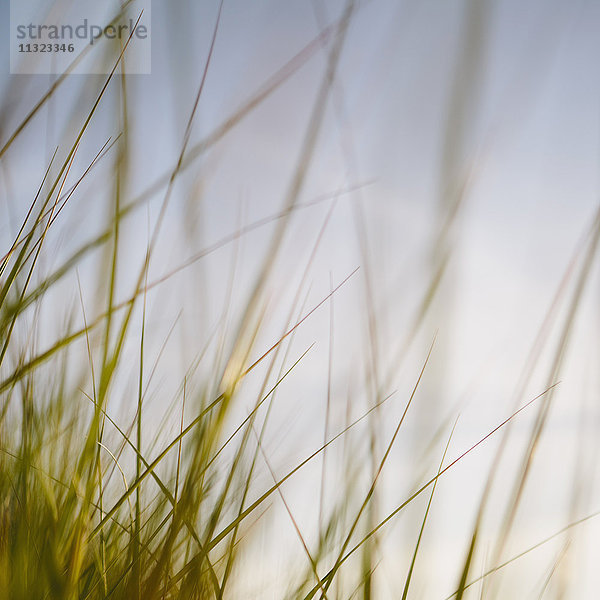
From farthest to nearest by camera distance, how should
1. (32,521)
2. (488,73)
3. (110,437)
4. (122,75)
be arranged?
1. (110,437)
2. (32,521)
3. (122,75)
4. (488,73)

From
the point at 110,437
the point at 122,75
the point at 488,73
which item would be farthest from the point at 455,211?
the point at 110,437

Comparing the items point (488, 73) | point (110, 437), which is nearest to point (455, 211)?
point (488, 73)

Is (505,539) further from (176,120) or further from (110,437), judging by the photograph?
(110,437)

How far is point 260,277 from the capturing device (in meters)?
0.43

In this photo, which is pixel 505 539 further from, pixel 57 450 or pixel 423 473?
pixel 57 450

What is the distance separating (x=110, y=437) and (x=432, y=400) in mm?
558

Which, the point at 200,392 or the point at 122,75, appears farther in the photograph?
the point at 200,392

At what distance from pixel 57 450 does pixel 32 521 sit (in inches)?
3.0

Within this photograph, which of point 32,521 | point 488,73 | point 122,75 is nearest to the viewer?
point 488,73

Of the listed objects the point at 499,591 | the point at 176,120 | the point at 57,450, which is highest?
the point at 176,120

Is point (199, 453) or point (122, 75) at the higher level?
point (122, 75)

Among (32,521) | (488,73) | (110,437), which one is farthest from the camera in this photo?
(110,437)

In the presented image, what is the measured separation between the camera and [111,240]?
381 millimetres

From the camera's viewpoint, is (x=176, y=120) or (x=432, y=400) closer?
(x=432, y=400)
